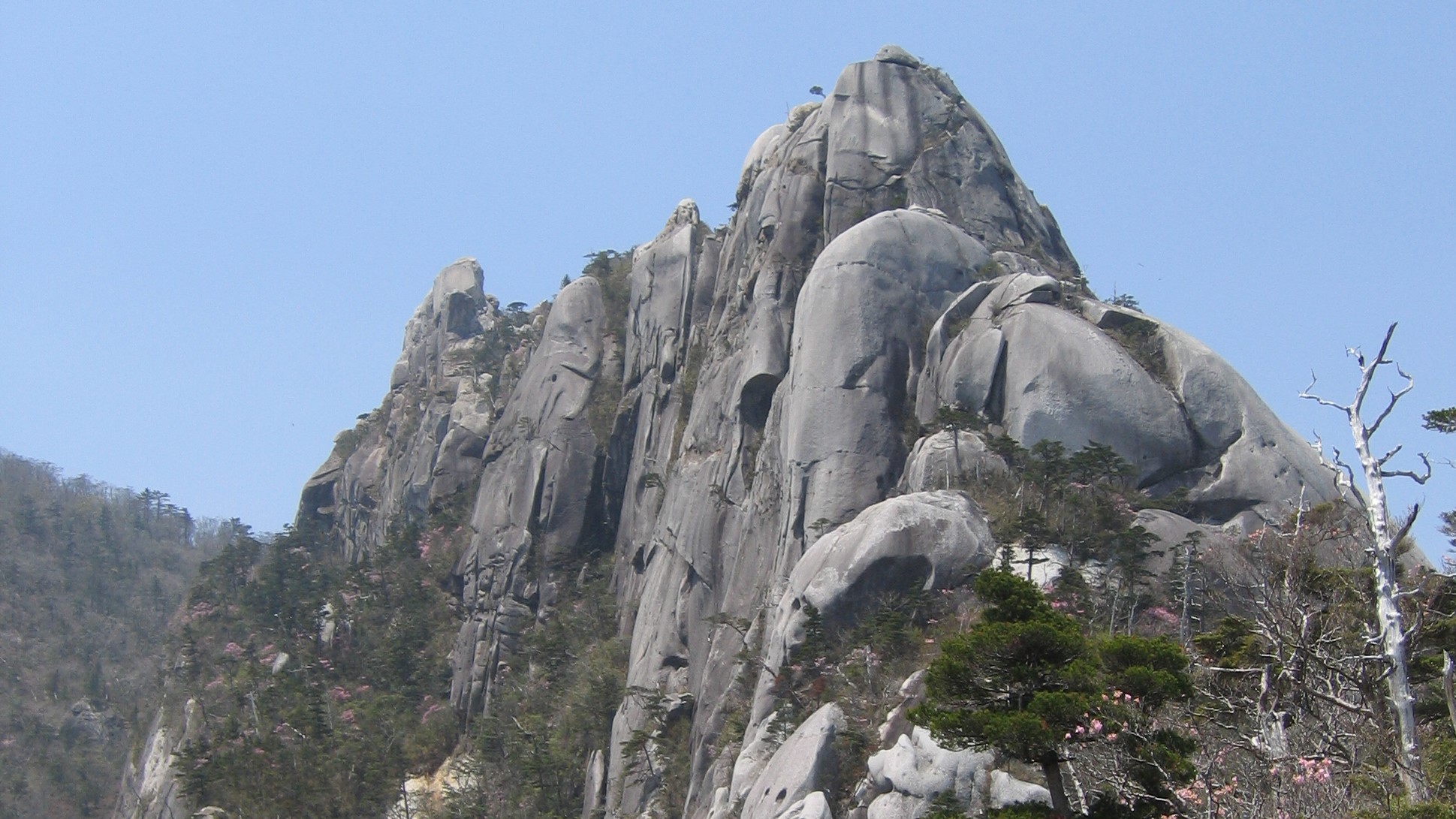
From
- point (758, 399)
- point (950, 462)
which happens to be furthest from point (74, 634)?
point (950, 462)

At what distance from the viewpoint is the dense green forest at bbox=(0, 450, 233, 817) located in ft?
242

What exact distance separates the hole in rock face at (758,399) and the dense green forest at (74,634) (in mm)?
40482

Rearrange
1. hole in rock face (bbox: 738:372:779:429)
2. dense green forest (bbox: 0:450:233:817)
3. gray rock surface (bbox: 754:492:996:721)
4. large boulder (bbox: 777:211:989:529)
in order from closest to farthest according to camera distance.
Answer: gray rock surface (bbox: 754:492:996:721) < large boulder (bbox: 777:211:989:529) < hole in rock face (bbox: 738:372:779:429) < dense green forest (bbox: 0:450:233:817)

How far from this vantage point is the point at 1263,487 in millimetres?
36312

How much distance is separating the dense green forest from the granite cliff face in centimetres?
2665

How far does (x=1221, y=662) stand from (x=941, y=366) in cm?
1740

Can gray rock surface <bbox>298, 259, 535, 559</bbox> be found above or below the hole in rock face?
above

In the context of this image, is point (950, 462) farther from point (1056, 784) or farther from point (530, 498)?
point (530, 498)

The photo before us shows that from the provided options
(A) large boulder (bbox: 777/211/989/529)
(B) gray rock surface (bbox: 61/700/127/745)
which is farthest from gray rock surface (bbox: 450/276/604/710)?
(B) gray rock surface (bbox: 61/700/127/745)

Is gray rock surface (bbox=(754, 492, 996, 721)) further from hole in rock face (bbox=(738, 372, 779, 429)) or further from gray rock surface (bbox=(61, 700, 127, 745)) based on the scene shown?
gray rock surface (bbox=(61, 700, 127, 745))

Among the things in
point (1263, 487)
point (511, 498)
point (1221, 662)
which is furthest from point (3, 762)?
point (1221, 662)

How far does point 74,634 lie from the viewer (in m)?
86.8

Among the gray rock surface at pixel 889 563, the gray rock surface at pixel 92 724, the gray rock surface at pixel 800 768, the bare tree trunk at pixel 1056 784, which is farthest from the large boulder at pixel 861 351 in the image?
the gray rock surface at pixel 92 724

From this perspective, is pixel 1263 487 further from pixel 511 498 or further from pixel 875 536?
pixel 511 498
